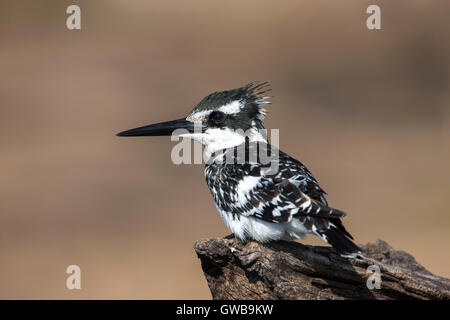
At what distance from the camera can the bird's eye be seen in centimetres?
521

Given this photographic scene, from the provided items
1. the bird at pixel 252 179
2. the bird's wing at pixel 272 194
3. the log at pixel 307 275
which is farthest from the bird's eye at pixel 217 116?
the log at pixel 307 275

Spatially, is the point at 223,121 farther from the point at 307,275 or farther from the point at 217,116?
the point at 307,275

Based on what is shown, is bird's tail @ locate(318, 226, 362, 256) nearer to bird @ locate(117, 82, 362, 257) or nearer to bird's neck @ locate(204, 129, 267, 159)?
bird @ locate(117, 82, 362, 257)

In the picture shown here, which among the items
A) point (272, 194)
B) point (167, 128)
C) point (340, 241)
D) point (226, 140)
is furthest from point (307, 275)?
point (167, 128)

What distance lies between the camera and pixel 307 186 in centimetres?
445

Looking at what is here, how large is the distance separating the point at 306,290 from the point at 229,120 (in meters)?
1.69

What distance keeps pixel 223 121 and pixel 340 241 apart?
1.69 meters

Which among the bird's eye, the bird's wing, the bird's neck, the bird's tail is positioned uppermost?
the bird's eye

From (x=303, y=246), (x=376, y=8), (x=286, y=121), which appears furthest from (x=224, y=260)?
(x=376, y=8)

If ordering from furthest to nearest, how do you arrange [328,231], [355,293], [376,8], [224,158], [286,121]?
[376,8] → [286,121] → [224,158] → [355,293] → [328,231]

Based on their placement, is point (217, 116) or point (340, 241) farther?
point (217, 116)

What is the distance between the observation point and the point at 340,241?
397cm

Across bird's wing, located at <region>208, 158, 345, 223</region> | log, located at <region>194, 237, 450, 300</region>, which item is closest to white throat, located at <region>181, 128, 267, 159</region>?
bird's wing, located at <region>208, 158, 345, 223</region>

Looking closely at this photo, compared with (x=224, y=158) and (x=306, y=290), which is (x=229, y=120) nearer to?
(x=224, y=158)
